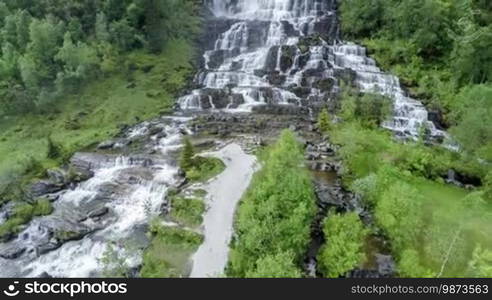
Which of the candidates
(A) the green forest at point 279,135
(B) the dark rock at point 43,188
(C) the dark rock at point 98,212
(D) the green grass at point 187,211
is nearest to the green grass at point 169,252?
(A) the green forest at point 279,135

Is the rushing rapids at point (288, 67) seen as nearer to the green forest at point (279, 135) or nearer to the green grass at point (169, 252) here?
the green forest at point (279, 135)

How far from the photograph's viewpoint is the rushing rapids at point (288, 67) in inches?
1813

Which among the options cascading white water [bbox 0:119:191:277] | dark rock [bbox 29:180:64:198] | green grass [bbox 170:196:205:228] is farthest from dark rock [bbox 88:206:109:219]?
dark rock [bbox 29:180:64:198]

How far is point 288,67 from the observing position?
52188 mm

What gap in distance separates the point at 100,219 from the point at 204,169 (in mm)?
8837

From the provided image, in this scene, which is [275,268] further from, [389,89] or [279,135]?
[389,89]

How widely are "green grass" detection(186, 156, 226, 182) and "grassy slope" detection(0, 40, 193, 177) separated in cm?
1316

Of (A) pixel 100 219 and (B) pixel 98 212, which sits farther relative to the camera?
(B) pixel 98 212

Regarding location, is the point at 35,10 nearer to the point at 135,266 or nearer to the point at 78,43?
the point at 78,43

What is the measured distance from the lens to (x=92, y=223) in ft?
94.1

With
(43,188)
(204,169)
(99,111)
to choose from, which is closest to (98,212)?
(43,188)

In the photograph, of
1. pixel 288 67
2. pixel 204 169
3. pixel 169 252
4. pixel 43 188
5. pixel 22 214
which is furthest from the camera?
pixel 288 67

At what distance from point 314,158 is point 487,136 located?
13.6 meters

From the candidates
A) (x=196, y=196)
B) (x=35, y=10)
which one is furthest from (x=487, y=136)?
(x=35, y=10)
